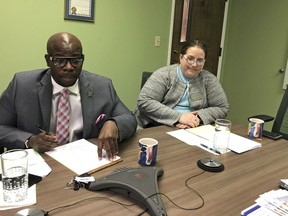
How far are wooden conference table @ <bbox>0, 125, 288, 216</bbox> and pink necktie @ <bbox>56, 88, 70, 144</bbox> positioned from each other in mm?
280

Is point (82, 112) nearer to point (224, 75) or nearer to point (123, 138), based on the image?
point (123, 138)

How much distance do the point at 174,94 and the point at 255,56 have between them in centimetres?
221

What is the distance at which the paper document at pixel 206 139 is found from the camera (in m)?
1.51

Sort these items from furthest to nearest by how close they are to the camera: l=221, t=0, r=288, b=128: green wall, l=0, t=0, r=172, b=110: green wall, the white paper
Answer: l=221, t=0, r=288, b=128: green wall, l=0, t=0, r=172, b=110: green wall, the white paper

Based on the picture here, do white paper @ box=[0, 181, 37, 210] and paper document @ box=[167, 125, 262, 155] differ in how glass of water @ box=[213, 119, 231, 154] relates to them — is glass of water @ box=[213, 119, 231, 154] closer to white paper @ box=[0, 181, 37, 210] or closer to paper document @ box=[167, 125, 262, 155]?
paper document @ box=[167, 125, 262, 155]

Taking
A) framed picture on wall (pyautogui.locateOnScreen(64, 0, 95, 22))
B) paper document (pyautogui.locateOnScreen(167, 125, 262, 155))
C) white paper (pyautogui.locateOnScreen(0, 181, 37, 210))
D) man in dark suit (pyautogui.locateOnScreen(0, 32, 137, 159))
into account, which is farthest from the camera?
framed picture on wall (pyautogui.locateOnScreen(64, 0, 95, 22))

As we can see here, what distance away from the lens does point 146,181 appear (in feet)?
3.35

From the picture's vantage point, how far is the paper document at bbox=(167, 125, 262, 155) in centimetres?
151

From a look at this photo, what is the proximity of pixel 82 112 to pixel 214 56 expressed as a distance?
3.07 metres

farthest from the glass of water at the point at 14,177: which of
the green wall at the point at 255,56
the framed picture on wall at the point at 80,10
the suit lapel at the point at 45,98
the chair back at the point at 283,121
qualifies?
the green wall at the point at 255,56

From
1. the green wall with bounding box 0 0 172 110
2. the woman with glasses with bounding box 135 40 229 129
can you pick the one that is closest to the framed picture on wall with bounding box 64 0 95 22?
the green wall with bounding box 0 0 172 110

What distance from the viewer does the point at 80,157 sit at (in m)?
1.25

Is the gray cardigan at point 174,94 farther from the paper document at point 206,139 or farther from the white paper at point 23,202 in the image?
the white paper at point 23,202

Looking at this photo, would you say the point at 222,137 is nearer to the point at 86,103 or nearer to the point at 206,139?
the point at 206,139
